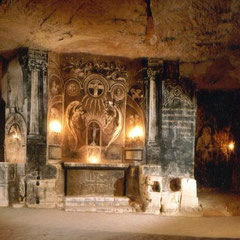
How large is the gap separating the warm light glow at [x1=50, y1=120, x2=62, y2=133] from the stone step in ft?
6.71

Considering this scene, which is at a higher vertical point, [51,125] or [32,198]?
[51,125]

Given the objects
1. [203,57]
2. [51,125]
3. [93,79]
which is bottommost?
[51,125]

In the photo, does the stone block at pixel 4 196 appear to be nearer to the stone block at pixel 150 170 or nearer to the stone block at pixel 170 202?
the stone block at pixel 150 170

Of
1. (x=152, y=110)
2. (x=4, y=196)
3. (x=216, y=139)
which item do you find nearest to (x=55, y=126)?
(x=4, y=196)

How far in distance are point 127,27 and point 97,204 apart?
448 cm

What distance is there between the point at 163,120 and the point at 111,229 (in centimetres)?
439

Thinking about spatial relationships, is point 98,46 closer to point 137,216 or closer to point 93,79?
point 93,79

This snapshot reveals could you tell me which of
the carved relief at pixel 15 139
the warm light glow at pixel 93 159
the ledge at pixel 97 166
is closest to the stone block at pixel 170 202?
the ledge at pixel 97 166

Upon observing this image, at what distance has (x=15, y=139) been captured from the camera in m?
8.80

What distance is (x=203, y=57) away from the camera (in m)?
9.36

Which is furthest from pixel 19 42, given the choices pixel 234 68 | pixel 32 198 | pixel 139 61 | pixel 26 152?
pixel 234 68

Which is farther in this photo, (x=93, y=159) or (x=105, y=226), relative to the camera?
(x=93, y=159)

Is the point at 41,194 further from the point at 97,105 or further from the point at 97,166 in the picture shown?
the point at 97,105

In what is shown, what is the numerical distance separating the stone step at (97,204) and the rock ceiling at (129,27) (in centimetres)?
417
